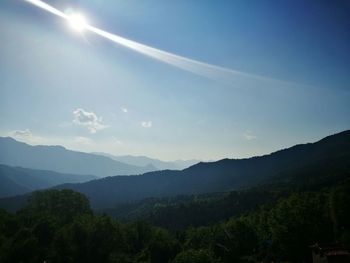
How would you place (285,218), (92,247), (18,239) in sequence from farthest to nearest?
(285,218) → (92,247) → (18,239)

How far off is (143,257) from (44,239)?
1802 cm

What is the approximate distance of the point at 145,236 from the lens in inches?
3019

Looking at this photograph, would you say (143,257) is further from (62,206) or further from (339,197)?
(339,197)

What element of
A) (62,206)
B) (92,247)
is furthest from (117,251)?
(62,206)

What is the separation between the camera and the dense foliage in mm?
52469

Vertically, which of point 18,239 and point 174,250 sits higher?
point 18,239

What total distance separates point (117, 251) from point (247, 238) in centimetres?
3147

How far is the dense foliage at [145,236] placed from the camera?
52.5 m

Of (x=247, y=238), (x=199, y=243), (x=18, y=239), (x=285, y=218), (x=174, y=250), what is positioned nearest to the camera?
(x=18, y=239)

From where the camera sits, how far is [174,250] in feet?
230

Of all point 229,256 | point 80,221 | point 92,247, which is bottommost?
point 229,256

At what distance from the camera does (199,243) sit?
80562 mm

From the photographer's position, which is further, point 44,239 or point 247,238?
point 247,238

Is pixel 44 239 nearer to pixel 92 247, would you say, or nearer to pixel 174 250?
pixel 92 247
